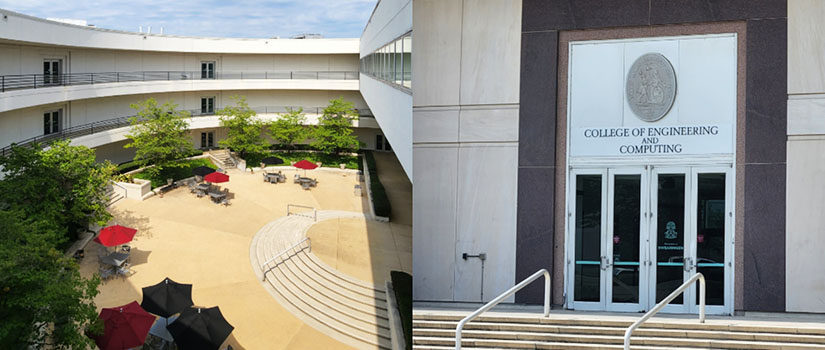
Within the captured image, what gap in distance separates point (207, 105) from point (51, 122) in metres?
15.8

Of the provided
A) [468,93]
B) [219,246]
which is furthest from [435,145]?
[219,246]

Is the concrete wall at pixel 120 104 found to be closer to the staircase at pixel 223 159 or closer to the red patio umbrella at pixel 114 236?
the staircase at pixel 223 159

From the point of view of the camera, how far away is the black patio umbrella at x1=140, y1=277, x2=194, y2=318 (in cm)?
1738

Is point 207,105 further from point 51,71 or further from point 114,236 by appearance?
point 114,236

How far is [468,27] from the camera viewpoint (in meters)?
9.45

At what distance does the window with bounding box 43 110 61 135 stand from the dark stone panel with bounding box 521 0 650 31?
31889 mm

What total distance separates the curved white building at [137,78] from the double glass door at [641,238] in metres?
25.3

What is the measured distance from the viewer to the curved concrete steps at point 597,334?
8.85 m

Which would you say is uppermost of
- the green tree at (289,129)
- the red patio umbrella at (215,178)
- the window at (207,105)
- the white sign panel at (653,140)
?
the window at (207,105)

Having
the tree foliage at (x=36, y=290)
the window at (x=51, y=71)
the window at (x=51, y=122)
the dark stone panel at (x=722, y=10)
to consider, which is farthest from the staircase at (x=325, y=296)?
the window at (x=51, y=71)

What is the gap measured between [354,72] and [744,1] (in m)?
43.2

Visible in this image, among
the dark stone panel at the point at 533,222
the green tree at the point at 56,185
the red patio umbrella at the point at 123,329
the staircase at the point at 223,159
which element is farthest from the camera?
the staircase at the point at 223,159

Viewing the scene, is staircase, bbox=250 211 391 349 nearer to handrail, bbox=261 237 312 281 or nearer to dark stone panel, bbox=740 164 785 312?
handrail, bbox=261 237 312 281

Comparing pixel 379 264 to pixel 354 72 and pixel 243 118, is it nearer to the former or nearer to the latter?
pixel 243 118
